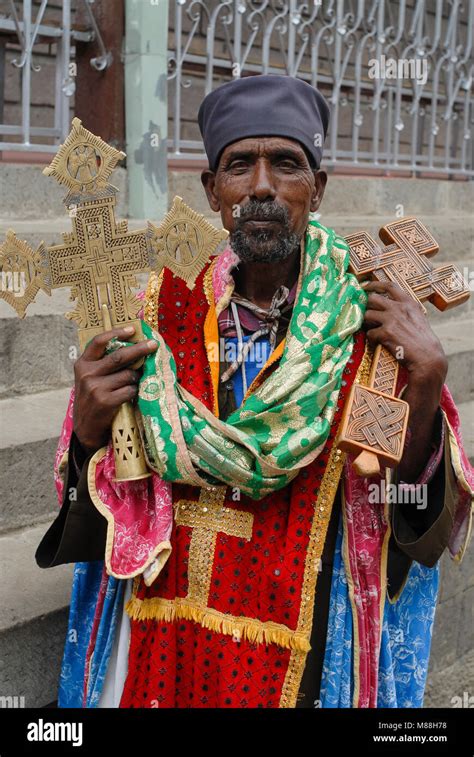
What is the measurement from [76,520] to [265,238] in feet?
2.77

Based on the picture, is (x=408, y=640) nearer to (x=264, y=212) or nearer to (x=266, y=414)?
(x=266, y=414)

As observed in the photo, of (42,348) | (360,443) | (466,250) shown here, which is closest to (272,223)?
(360,443)

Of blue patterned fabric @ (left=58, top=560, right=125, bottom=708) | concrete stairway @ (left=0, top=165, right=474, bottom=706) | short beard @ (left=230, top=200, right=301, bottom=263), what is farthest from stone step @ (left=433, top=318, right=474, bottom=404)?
blue patterned fabric @ (left=58, top=560, right=125, bottom=708)

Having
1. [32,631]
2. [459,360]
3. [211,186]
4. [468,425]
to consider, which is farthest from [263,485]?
[459,360]

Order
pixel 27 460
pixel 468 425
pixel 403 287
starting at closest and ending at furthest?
pixel 403 287 → pixel 27 460 → pixel 468 425

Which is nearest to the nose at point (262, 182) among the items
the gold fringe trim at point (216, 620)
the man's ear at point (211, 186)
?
the man's ear at point (211, 186)

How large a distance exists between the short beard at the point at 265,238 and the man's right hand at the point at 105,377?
375 mm

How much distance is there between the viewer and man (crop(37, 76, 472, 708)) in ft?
7.23

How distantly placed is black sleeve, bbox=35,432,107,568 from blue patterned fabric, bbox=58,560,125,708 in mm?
134

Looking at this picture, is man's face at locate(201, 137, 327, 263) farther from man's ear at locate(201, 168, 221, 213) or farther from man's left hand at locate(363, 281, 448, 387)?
man's left hand at locate(363, 281, 448, 387)

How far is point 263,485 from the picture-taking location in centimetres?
215

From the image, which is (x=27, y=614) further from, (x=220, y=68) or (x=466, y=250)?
(x=466, y=250)

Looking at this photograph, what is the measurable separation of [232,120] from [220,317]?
0.50m

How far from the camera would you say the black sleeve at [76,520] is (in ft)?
7.57
